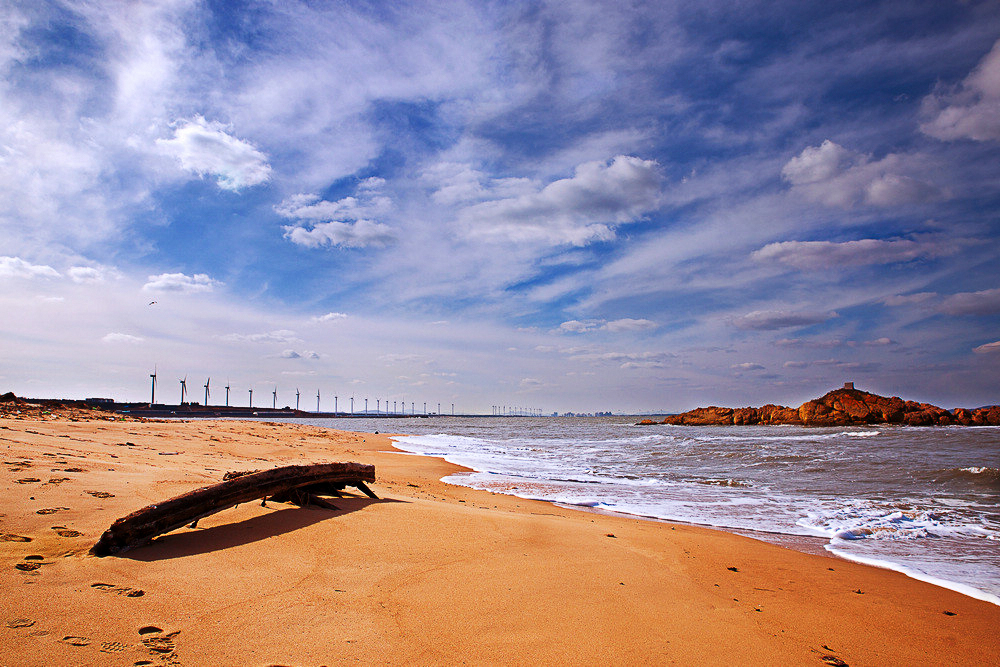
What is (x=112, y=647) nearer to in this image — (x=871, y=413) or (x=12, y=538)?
(x=12, y=538)

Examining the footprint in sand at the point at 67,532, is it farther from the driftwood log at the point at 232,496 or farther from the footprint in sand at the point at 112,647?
the footprint in sand at the point at 112,647

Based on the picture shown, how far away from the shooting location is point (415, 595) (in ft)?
11.0

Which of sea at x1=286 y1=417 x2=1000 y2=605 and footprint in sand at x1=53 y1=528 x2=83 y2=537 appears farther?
sea at x1=286 y1=417 x2=1000 y2=605

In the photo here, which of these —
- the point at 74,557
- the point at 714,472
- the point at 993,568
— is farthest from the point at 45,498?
the point at 714,472

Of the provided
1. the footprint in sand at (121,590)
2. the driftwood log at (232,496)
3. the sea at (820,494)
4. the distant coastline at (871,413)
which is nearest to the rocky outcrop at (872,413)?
the distant coastline at (871,413)

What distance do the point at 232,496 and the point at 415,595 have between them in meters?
2.30

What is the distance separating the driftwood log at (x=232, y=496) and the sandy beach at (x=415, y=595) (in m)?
0.15

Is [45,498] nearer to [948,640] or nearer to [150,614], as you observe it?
[150,614]

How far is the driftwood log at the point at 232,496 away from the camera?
360cm

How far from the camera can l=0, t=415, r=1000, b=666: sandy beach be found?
2.57 metres

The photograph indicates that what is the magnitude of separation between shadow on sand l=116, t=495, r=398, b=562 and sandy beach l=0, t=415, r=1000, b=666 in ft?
0.08

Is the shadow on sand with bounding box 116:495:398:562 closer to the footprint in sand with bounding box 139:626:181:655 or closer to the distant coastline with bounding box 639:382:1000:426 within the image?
the footprint in sand with bounding box 139:626:181:655

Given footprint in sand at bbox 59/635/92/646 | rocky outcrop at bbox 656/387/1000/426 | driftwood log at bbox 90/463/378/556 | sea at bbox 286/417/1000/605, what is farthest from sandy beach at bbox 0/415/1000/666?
rocky outcrop at bbox 656/387/1000/426

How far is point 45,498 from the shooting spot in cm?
447
